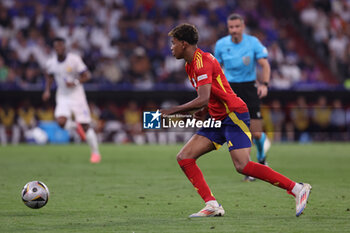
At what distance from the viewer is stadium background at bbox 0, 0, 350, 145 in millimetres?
21922

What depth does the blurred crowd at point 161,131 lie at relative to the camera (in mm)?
21766

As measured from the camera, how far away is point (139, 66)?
22.8m

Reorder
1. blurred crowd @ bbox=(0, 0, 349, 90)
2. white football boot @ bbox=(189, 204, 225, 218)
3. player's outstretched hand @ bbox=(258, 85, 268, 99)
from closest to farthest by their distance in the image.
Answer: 1. white football boot @ bbox=(189, 204, 225, 218)
2. player's outstretched hand @ bbox=(258, 85, 268, 99)
3. blurred crowd @ bbox=(0, 0, 349, 90)

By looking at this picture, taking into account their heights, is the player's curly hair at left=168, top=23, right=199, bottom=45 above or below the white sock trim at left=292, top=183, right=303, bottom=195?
above

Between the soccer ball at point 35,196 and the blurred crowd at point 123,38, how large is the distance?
1453 centimetres

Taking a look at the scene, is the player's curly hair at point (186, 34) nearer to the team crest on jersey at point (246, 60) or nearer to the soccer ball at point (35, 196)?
the soccer ball at point (35, 196)

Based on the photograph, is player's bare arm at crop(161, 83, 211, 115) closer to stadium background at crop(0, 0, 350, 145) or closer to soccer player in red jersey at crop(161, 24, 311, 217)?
soccer player in red jersey at crop(161, 24, 311, 217)

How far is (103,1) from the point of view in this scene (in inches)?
1009

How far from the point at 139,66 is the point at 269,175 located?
16347 millimetres

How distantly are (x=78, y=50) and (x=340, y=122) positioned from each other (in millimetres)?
9877

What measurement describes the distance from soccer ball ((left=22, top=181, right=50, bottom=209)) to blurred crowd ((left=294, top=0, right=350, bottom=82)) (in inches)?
784

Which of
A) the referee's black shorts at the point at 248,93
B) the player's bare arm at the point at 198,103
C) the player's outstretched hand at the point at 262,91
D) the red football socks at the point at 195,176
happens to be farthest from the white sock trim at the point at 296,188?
the referee's black shorts at the point at 248,93

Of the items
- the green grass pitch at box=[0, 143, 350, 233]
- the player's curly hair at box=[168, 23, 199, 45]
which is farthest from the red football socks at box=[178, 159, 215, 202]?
the player's curly hair at box=[168, 23, 199, 45]

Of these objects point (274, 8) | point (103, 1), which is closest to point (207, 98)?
point (103, 1)
